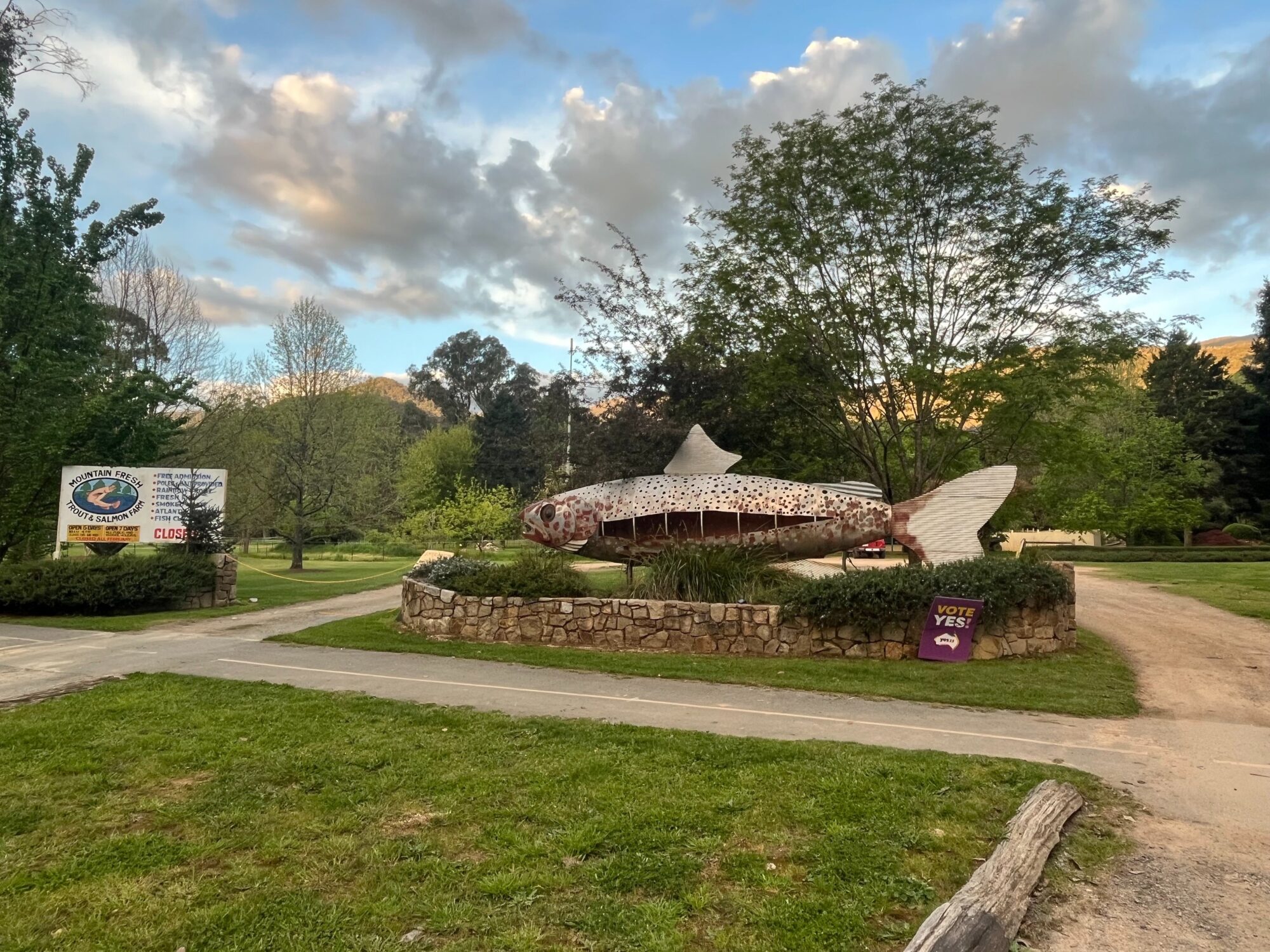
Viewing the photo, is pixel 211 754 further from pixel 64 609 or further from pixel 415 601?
pixel 64 609

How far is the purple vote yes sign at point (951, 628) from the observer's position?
29.6 ft

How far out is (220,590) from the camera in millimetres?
15852

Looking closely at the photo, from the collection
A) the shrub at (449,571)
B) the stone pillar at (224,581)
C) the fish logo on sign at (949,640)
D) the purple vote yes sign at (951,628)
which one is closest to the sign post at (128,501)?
the stone pillar at (224,581)

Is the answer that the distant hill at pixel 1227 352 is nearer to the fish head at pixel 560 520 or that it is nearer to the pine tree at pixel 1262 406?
the pine tree at pixel 1262 406

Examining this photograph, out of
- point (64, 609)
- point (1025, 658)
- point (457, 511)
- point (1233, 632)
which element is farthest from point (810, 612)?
point (457, 511)

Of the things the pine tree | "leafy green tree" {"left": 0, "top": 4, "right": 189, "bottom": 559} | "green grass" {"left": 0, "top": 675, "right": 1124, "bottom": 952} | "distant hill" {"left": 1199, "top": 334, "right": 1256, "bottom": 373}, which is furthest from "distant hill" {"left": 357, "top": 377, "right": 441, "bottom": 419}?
"distant hill" {"left": 1199, "top": 334, "right": 1256, "bottom": 373}

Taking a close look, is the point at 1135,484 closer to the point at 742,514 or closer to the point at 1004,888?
the point at 742,514

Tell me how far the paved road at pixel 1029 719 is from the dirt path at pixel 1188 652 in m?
0.04

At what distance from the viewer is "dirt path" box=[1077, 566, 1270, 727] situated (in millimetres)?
7258

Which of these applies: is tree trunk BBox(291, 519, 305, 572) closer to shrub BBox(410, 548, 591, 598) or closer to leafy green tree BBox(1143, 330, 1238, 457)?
shrub BBox(410, 548, 591, 598)

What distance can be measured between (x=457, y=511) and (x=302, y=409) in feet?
24.7

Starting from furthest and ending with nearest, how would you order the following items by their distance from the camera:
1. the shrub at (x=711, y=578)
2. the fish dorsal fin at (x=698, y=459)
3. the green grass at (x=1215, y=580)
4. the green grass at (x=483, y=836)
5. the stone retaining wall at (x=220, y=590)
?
the stone retaining wall at (x=220, y=590)
the green grass at (x=1215, y=580)
the fish dorsal fin at (x=698, y=459)
the shrub at (x=711, y=578)
the green grass at (x=483, y=836)

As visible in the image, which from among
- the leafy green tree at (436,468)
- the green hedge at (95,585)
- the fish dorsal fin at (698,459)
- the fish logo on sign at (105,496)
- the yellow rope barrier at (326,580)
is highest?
the leafy green tree at (436,468)

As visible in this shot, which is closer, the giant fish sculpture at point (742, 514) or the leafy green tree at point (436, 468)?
the giant fish sculpture at point (742, 514)
